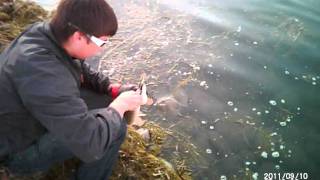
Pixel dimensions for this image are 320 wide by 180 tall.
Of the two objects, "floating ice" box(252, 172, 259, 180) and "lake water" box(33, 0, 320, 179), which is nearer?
"floating ice" box(252, 172, 259, 180)

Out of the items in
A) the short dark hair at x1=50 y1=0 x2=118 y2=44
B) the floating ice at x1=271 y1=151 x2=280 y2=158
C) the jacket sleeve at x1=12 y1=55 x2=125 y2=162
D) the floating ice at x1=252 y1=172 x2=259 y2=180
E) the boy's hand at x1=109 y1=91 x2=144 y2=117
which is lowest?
the floating ice at x1=252 y1=172 x2=259 y2=180

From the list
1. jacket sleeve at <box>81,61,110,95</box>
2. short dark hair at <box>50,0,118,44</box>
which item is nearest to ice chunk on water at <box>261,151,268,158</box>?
jacket sleeve at <box>81,61,110,95</box>

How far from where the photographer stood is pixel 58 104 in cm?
229

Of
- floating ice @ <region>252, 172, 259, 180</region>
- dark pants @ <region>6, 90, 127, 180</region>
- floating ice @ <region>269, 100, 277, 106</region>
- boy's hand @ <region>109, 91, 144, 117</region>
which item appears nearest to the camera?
dark pants @ <region>6, 90, 127, 180</region>

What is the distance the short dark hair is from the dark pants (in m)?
0.71

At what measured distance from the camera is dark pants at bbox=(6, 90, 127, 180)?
8.76 ft

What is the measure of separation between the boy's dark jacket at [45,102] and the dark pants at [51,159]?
102 millimetres

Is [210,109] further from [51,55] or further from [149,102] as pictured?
[51,55]

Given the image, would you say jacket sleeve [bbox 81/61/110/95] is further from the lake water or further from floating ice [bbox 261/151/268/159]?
floating ice [bbox 261/151/268/159]

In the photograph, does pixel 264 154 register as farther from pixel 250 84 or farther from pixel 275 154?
pixel 250 84

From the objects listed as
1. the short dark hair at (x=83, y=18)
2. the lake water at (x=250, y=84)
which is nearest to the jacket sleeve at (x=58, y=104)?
the short dark hair at (x=83, y=18)

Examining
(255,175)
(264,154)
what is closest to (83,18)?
(255,175)

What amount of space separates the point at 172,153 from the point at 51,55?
7.47ft

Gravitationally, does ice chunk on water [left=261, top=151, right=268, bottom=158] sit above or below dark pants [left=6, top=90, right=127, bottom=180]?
below
